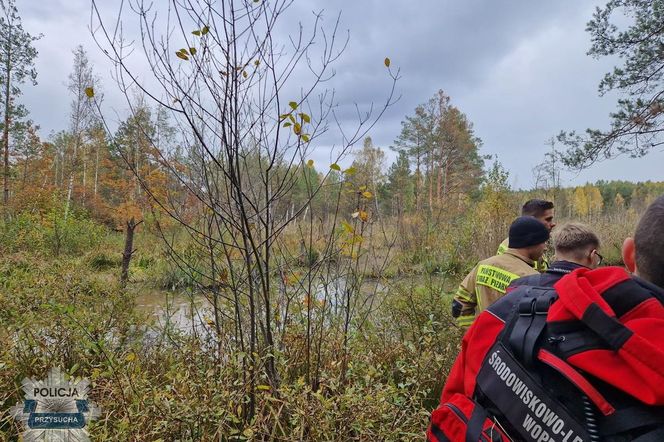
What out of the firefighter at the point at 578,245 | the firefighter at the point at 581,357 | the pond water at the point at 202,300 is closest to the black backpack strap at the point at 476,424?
the firefighter at the point at 581,357

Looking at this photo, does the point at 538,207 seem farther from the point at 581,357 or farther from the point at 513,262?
the point at 581,357

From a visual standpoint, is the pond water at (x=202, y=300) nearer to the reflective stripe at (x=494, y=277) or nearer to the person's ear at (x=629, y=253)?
the reflective stripe at (x=494, y=277)

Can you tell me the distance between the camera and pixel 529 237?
2484 mm

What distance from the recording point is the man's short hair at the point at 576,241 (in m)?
1.96

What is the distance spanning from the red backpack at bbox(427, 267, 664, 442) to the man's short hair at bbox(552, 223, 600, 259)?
48.6 inches

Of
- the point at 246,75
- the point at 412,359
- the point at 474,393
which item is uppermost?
the point at 246,75

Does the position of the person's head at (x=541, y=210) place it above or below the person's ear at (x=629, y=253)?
above

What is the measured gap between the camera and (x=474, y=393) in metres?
1.00

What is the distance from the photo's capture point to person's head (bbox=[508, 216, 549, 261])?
97.5 inches

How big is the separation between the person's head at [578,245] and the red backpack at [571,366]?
124cm

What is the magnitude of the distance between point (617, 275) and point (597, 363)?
194 mm

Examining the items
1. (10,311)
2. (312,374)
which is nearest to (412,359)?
(312,374)

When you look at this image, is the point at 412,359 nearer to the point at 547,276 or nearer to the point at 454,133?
the point at 547,276

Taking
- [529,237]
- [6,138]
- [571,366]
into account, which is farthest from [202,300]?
[6,138]
